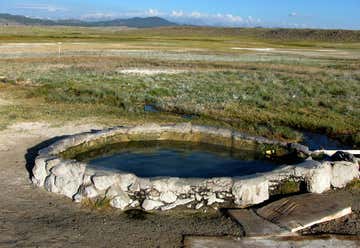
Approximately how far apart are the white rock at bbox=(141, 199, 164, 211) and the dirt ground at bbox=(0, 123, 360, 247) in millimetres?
254

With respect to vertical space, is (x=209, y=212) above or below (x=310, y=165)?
below

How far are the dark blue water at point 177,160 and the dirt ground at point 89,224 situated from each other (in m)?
2.43

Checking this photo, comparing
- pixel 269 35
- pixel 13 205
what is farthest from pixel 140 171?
pixel 269 35

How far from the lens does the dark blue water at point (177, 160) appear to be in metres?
12.9

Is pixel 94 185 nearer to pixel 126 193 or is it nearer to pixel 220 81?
pixel 126 193

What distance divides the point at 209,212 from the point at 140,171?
10.2 feet

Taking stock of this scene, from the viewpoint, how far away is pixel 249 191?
1045cm

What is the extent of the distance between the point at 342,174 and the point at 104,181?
18.7 ft

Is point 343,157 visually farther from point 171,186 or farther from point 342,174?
point 171,186

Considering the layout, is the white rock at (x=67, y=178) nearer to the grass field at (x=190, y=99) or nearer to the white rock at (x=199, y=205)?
the white rock at (x=199, y=205)

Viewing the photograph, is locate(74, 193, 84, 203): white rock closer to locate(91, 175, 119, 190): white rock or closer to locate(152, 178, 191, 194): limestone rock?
locate(91, 175, 119, 190): white rock


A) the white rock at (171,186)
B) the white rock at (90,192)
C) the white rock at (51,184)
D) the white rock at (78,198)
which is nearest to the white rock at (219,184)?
the white rock at (171,186)

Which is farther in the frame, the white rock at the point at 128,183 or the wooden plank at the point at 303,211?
the white rock at the point at 128,183

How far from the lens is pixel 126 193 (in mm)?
10305
